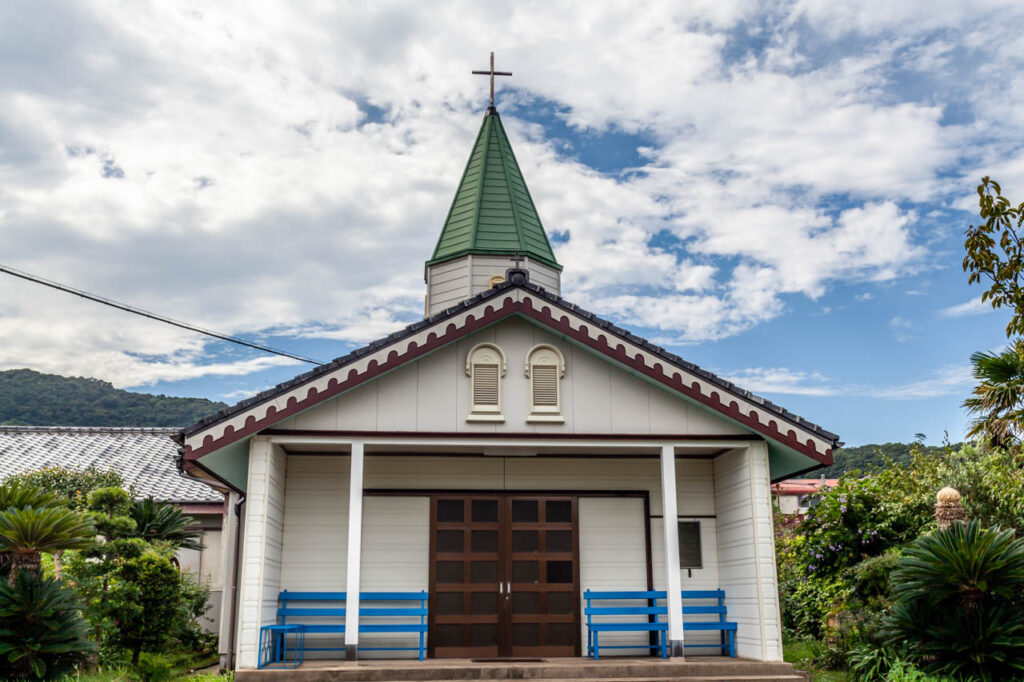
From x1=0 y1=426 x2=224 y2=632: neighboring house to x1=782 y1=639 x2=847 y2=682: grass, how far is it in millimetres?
11666

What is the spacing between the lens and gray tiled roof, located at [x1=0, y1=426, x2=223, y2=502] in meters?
23.9

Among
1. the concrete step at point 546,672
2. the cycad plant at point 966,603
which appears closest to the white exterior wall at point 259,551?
the concrete step at point 546,672

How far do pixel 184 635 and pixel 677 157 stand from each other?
1594 cm

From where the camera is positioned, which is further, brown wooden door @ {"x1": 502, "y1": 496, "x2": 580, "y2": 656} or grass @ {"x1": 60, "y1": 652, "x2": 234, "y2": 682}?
brown wooden door @ {"x1": 502, "y1": 496, "x2": 580, "y2": 656}

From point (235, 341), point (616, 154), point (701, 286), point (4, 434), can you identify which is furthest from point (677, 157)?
point (4, 434)

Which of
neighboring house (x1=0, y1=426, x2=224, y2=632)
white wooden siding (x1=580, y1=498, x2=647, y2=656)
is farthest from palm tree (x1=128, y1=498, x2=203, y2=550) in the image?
white wooden siding (x1=580, y1=498, x2=647, y2=656)

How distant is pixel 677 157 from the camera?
2345cm

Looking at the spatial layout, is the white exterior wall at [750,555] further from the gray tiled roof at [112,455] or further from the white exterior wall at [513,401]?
the gray tiled roof at [112,455]

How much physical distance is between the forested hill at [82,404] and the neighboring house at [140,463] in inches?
645

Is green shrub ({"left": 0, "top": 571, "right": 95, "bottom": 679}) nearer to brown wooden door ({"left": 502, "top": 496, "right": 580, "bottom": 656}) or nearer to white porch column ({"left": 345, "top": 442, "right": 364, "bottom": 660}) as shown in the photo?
white porch column ({"left": 345, "top": 442, "right": 364, "bottom": 660})

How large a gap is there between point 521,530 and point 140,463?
647 inches

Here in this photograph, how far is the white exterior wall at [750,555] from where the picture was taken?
1297 cm

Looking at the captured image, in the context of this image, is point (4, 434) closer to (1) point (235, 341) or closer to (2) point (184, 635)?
(1) point (235, 341)

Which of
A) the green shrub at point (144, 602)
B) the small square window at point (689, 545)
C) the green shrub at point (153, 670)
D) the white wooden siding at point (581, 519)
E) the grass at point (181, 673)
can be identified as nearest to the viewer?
the grass at point (181, 673)
